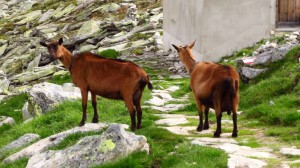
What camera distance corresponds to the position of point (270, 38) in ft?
91.2

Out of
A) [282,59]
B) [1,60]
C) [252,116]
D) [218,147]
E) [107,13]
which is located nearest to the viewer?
[218,147]

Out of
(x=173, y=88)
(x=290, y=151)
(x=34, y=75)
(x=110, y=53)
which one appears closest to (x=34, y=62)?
(x=34, y=75)

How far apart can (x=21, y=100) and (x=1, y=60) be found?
24.3 metres

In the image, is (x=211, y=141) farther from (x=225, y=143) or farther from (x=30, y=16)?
(x=30, y=16)

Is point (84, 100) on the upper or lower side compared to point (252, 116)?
upper

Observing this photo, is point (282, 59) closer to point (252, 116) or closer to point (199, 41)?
point (252, 116)

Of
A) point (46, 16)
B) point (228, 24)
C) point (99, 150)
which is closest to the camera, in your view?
point (99, 150)

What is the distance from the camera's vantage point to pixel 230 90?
13.2 metres

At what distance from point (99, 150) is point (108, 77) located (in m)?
2.45

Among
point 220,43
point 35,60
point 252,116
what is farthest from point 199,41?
point 35,60

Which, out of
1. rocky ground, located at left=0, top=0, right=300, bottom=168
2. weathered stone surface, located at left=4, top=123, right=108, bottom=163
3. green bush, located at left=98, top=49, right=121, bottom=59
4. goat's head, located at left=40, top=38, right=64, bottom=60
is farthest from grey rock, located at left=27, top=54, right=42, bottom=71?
weathered stone surface, located at left=4, top=123, right=108, bottom=163

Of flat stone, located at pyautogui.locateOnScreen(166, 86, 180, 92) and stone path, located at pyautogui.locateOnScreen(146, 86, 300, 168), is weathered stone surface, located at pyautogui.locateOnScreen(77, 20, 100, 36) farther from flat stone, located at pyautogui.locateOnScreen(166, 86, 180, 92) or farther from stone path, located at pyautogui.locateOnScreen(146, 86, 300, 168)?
stone path, located at pyautogui.locateOnScreen(146, 86, 300, 168)

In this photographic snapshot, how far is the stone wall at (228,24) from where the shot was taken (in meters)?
27.3

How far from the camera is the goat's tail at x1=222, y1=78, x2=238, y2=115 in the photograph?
1310cm
